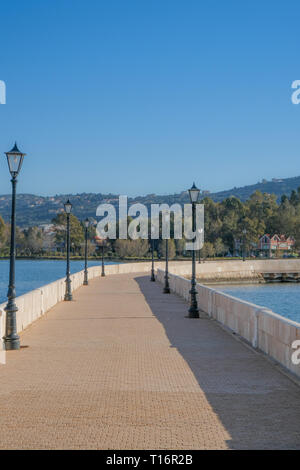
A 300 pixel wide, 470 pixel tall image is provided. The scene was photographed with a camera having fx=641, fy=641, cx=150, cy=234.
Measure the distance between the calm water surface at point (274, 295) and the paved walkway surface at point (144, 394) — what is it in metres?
36.8

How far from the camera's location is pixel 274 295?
233 feet

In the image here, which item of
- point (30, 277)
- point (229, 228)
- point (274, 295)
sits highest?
point (229, 228)

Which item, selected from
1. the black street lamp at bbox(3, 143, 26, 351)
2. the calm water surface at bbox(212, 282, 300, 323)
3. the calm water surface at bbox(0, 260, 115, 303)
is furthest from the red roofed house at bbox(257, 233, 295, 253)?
the black street lamp at bbox(3, 143, 26, 351)

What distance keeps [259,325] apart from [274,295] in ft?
193

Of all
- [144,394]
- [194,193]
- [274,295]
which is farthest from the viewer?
[274,295]

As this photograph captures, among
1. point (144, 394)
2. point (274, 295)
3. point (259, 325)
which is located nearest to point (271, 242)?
point (274, 295)

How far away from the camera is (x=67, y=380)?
10250 mm

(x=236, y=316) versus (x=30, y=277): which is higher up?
(x=236, y=316)

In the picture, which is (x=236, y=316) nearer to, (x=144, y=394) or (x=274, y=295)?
(x=144, y=394)

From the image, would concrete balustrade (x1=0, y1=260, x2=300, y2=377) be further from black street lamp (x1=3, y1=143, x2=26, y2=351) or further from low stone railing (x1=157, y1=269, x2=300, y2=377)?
black street lamp (x1=3, y1=143, x2=26, y2=351)

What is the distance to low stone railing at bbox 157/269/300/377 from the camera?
35.6 ft

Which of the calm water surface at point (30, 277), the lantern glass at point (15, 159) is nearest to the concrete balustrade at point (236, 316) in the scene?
the lantern glass at point (15, 159)

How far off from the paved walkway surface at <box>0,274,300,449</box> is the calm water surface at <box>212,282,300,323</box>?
1449 inches
